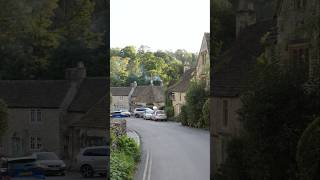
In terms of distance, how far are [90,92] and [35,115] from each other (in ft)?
2.73

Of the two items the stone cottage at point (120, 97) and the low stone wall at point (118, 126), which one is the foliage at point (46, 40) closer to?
the stone cottage at point (120, 97)

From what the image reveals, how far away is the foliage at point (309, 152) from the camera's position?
16.0 ft

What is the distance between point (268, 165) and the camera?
5508 millimetres

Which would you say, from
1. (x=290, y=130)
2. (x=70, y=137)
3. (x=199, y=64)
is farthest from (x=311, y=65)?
(x=70, y=137)

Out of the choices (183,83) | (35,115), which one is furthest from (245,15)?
(35,115)

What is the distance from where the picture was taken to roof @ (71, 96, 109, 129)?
6375mm

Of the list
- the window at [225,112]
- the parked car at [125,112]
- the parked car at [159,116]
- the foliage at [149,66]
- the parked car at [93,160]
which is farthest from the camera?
the parked car at [159,116]

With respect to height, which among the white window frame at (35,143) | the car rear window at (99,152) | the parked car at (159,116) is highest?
the parked car at (159,116)

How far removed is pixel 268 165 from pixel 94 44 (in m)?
2.66

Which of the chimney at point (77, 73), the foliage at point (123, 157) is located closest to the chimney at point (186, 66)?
the foliage at point (123, 157)

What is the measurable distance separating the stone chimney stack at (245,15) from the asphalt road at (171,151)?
4.82 feet

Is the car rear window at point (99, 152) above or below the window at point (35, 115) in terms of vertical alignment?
below

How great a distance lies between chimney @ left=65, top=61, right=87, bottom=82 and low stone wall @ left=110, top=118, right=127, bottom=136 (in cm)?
72

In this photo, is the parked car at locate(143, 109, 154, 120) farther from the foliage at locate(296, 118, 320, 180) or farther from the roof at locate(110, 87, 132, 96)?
A: the foliage at locate(296, 118, 320, 180)
